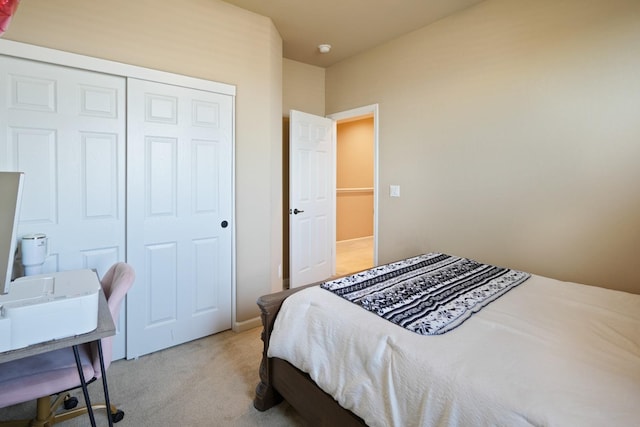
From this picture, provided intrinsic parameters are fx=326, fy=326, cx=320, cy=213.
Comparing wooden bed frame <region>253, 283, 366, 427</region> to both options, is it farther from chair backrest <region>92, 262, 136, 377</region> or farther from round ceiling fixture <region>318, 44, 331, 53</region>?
round ceiling fixture <region>318, 44, 331, 53</region>

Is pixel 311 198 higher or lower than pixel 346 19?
lower

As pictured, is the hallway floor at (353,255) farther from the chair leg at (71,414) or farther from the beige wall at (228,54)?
the chair leg at (71,414)

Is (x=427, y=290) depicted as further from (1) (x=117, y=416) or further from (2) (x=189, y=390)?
(1) (x=117, y=416)

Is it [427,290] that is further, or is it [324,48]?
[324,48]

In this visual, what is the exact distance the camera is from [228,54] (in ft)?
8.75

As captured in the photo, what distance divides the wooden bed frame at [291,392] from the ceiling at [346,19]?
2336mm

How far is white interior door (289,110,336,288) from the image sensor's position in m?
3.53

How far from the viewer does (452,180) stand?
292 cm

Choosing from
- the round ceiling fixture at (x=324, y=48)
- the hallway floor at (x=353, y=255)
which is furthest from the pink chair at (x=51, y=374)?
the hallway floor at (x=353, y=255)

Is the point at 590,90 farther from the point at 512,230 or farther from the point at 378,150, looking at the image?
the point at 378,150

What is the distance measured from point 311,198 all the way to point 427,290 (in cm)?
220

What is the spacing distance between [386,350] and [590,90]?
2.22 metres

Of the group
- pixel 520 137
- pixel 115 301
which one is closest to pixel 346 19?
pixel 520 137

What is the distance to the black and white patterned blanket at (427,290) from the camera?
4.56 ft
